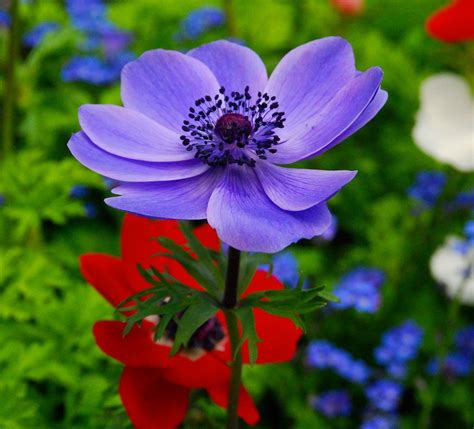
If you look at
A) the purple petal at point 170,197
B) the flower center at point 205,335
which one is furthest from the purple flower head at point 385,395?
the purple petal at point 170,197

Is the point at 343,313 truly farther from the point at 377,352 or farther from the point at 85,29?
the point at 85,29

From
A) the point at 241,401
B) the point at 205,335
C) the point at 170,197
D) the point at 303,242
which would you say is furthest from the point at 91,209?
the point at 170,197

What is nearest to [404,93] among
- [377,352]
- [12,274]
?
[377,352]

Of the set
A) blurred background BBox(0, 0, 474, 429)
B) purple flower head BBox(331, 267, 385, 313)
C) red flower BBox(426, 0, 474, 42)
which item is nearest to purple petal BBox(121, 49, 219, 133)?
blurred background BBox(0, 0, 474, 429)

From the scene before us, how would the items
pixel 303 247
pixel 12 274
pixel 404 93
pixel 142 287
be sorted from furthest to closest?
pixel 404 93 → pixel 303 247 → pixel 12 274 → pixel 142 287

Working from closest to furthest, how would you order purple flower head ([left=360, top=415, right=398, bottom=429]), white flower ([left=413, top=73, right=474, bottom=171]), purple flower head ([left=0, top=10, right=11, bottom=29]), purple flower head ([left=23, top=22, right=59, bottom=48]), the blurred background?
the blurred background
purple flower head ([left=360, top=415, right=398, bottom=429])
white flower ([left=413, top=73, right=474, bottom=171])
purple flower head ([left=23, top=22, right=59, bottom=48])
purple flower head ([left=0, top=10, right=11, bottom=29])

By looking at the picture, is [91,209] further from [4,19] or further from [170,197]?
[170,197]

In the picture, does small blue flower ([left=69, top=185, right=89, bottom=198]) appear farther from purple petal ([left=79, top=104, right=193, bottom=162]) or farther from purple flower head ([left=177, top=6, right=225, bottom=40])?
purple petal ([left=79, top=104, right=193, bottom=162])
